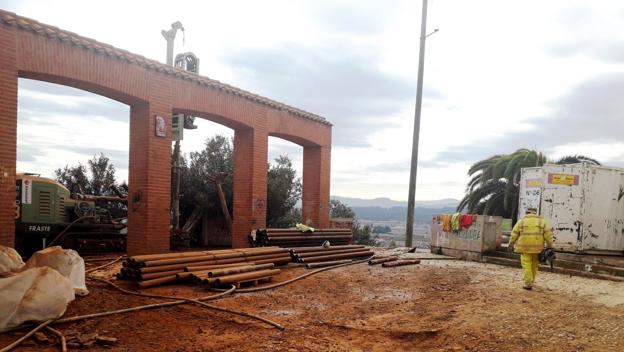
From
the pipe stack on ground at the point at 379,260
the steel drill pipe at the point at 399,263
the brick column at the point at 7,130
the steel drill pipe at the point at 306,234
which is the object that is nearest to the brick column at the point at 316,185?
the steel drill pipe at the point at 306,234

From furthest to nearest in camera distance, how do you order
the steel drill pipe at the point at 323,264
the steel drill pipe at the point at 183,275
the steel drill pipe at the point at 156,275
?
the steel drill pipe at the point at 323,264, the steel drill pipe at the point at 183,275, the steel drill pipe at the point at 156,275

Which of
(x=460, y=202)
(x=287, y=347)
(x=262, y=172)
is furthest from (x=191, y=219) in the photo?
(x=287, y=347)

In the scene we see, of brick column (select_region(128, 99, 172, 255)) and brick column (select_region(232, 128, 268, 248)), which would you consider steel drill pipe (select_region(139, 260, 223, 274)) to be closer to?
brick column (select_region(128, 99, 172, 255))

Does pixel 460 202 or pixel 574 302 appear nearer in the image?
pixel 574 302

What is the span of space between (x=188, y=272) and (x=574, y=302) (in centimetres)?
673

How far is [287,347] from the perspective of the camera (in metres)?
5.48

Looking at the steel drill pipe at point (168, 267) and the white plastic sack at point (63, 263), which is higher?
the white plastic sack at point (63, 263)

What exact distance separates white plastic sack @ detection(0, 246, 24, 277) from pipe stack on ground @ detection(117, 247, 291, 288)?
193 centimetres

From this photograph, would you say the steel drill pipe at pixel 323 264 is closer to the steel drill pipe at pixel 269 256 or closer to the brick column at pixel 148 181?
the steel drill pipe at pixel 269 256

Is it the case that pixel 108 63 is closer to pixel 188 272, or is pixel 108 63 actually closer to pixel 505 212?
pixel 188 272

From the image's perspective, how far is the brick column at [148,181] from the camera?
1148cm

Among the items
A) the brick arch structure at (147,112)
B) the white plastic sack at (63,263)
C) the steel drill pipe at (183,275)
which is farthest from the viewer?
the brick arch structure at (147,112)

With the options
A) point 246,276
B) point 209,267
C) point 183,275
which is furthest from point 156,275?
point 246,276

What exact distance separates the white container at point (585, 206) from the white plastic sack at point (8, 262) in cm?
1289
